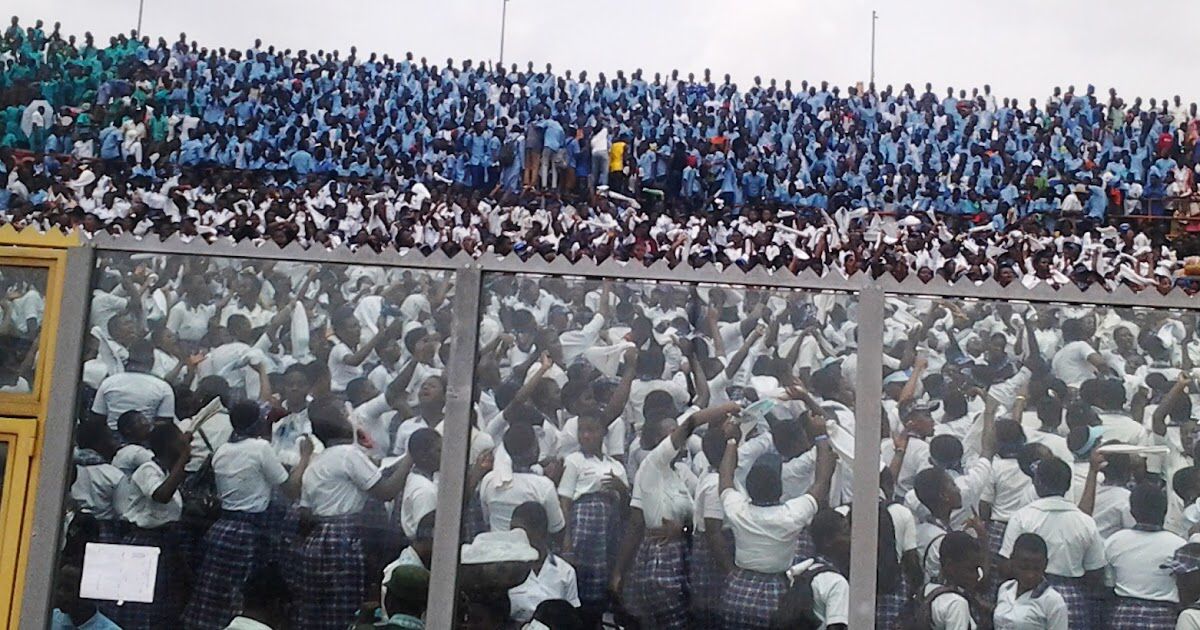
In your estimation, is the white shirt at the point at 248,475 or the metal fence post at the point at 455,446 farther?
the white shirt at the point at 248,475

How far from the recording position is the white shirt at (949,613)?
3.97 metres

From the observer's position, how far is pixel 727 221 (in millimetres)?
18062

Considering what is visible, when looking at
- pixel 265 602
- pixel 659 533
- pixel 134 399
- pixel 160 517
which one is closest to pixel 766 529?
pixel 659 533

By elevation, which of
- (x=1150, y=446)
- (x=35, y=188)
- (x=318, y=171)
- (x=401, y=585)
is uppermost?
(x=318, y=171)

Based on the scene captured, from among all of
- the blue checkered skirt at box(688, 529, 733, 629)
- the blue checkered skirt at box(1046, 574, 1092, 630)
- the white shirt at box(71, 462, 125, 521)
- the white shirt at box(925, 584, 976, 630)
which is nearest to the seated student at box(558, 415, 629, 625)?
the blue checkered skirt at box(688, 529, 733, 629)

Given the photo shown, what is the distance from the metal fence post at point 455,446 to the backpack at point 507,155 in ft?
53.6

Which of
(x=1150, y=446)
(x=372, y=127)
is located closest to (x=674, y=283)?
(x=1150, y=446)

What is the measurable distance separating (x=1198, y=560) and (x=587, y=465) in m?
1.97

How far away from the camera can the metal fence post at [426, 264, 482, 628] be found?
4035 millimetres

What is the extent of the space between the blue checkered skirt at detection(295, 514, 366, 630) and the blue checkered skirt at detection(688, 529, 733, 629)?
110 cm

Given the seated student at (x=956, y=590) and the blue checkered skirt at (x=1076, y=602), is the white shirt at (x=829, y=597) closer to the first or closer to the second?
the seated student at (x=956, y=590)

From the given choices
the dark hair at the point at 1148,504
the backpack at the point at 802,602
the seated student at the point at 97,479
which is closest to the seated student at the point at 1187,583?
the dark hair at the point at 1148,504

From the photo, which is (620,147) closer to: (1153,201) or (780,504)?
(1153,201)

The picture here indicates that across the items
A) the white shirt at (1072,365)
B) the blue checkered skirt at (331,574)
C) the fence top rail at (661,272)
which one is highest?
the fence top rail at (661,272)
